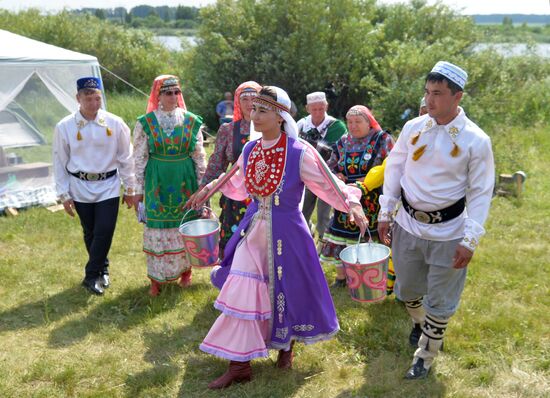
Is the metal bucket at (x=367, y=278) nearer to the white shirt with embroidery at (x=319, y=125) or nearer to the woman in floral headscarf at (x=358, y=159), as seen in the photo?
the woman in floral headscarf at (x=358, y=159)

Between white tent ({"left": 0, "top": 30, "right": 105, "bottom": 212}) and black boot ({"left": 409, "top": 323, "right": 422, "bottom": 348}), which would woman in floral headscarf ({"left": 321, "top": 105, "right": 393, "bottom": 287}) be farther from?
white tent ({"left": 0, "top": 30, "right": 105, "bottom": 212})

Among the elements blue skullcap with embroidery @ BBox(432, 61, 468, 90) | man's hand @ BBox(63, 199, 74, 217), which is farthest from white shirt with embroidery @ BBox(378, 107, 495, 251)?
man's hand @ BBox(63, 199, 74, 217)

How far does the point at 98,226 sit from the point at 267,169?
7.91 ft

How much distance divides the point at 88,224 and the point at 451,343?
346 centimetres

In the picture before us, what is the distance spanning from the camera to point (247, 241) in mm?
3906

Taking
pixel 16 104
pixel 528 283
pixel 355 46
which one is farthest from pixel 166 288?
pixel 355 46

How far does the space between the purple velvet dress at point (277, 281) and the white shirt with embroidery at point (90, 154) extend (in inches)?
81.1

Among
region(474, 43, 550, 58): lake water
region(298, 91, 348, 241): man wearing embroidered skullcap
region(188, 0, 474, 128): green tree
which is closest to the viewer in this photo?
region(298, 91, 348, 241): man wearing embroidered skullcap

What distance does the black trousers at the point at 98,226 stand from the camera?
5559 millimetres

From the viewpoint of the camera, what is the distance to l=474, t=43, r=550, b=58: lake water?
17359 millimetres

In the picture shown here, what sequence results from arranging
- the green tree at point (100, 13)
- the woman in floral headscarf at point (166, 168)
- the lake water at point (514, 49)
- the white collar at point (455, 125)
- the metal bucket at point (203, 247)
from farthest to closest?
the green tree at point (100, 13)
the lake water at point (514, 49)
the woman in floral headscarf at point (166, 168)
the metal bucket at point (203, 247)
the white collar at point (455, 125)

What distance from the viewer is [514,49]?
20.5 meters

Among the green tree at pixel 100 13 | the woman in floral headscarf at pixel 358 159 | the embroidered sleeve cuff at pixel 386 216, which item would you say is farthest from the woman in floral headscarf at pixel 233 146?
the green tree at pixel 100 13

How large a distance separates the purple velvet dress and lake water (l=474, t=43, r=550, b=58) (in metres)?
14.6
